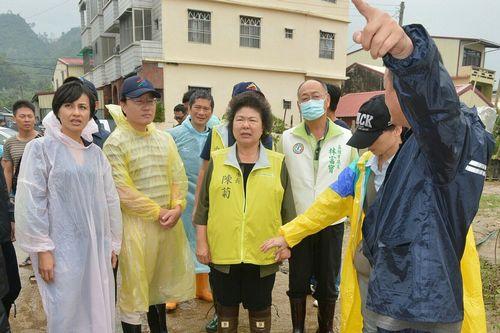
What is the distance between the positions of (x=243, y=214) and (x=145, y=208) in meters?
0.71

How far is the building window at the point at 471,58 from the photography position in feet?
90.3

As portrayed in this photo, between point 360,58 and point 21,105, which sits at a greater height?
point 360,58

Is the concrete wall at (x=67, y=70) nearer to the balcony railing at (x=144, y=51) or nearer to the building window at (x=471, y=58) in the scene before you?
the balcony railing at (x=144, y=51)

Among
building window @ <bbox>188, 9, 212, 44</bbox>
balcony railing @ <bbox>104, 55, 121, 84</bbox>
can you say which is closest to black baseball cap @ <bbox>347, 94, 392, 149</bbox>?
building window @ <bbox>188, 9, 212, 44</bbox>

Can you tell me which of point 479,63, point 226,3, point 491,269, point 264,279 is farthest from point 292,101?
point 479,63

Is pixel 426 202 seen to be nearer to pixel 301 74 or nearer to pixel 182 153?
pixel 182 153

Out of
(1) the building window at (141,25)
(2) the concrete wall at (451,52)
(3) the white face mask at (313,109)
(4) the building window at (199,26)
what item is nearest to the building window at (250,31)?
(4) the building window at (199,26)

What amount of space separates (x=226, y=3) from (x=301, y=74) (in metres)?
4.75

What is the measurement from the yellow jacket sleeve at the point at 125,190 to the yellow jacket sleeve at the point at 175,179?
0.27m

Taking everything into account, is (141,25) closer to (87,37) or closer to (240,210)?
(87,37)

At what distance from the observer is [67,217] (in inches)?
92.0

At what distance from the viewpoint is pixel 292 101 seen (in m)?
18.2

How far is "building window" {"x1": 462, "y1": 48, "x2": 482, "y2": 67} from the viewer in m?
27.5

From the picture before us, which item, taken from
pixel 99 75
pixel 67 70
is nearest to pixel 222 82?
pixel 99 75
